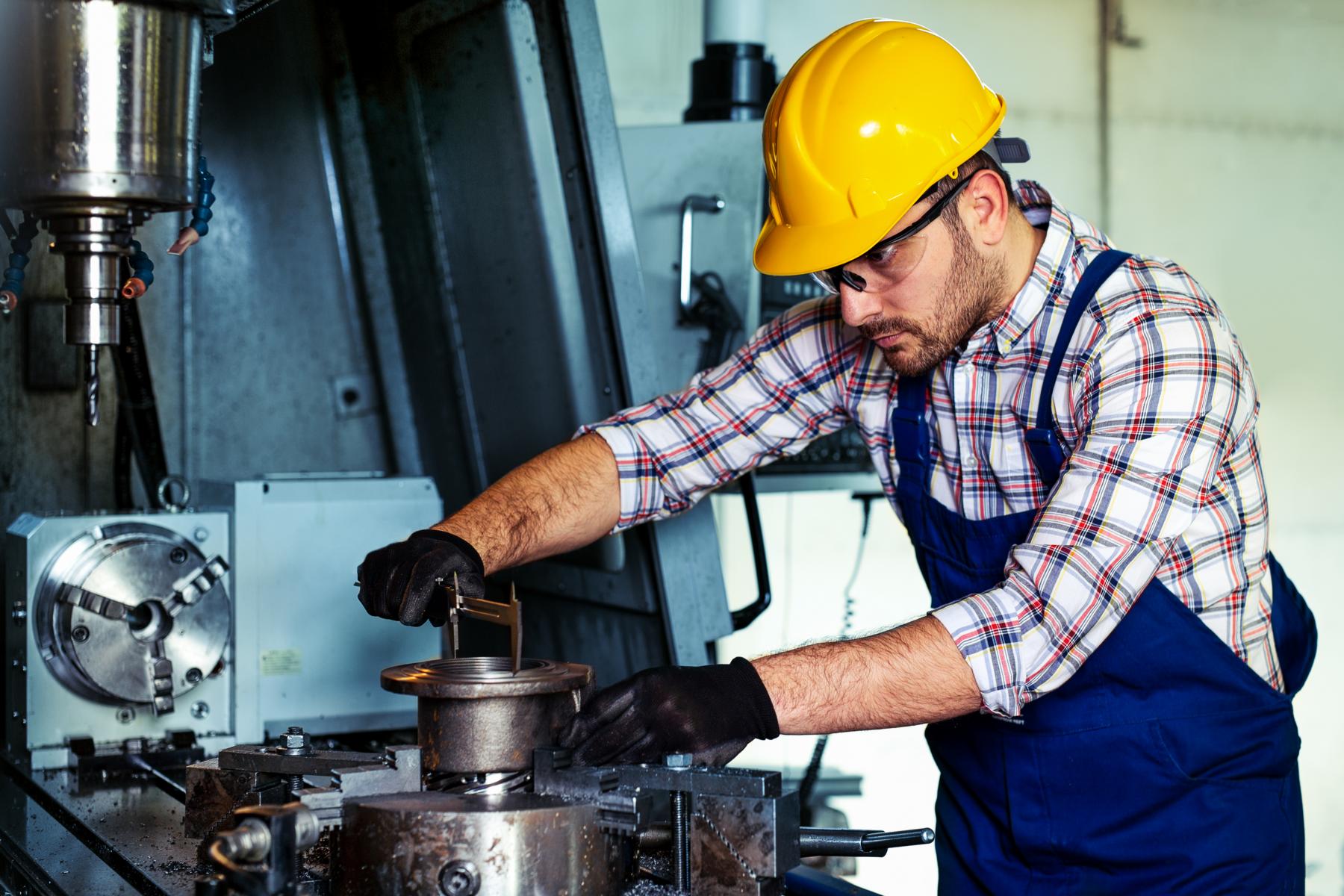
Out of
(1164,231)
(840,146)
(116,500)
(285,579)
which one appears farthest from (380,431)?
(1164,231)

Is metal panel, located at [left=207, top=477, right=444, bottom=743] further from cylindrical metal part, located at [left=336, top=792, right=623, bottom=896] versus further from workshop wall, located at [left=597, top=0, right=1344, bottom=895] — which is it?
workshop wall, located at [left=597, top=0, right=1344, bottom=895]

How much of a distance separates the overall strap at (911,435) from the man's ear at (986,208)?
20cm

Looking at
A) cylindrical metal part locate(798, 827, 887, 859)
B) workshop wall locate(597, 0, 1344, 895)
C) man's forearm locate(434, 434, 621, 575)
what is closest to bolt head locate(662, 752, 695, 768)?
cylindrical metal part locate(798, 827, 887, 859)

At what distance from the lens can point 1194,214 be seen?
477 centimetres

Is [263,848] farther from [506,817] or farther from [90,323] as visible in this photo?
[90,323]

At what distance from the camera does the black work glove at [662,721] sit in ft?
3.55

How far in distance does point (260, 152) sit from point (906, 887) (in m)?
2.81

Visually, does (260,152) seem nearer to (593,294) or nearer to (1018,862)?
(593,294)

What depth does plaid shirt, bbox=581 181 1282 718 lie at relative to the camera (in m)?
1.21

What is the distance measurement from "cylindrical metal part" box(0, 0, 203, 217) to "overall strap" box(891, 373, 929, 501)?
0.85 m

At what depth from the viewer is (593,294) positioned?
1796mm

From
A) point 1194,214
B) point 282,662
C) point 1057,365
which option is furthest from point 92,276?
point 1194,214

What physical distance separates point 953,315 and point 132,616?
40.3 inches

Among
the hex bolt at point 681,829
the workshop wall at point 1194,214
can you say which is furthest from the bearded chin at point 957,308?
the workshop wall at point 1194,214
